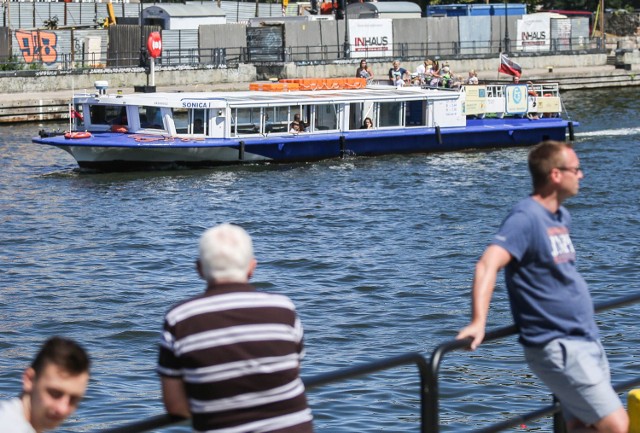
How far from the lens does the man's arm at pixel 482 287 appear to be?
530 centimetres

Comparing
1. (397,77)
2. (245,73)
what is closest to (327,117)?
(397,77)

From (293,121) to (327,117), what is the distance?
1247 mm

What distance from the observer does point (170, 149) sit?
3431 cm

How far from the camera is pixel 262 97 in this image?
1441 inches

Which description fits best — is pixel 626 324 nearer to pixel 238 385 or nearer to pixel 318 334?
pixel 318 334

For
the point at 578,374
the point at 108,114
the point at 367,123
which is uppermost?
the point at 578,374

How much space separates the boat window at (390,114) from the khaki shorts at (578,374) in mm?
33286

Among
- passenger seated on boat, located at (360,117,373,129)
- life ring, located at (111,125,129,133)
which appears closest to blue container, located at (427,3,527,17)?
passenger seated on boat, located at (360,117,373,129)

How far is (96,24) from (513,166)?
3866cm

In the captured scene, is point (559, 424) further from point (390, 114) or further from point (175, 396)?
point (390, 114)

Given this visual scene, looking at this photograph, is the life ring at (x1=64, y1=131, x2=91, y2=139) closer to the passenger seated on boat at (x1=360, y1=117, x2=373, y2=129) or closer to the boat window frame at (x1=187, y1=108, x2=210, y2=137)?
the boat window frame at (x1=187, y1=108, x2=210, y2=137)

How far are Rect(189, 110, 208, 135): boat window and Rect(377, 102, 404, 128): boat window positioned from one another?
595 centimetres

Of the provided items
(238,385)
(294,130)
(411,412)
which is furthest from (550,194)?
(294,130)

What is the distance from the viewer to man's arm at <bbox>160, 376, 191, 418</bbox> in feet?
A: 14.8
